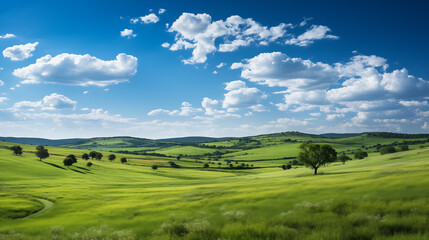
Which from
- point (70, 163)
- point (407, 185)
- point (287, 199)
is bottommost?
point (70, 163)

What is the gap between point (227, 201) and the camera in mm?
31703

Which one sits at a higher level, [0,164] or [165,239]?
[165,239]

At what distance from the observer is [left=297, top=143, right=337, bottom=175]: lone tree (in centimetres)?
7156

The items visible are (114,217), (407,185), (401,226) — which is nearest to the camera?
(401,226)

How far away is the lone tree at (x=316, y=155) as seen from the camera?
235ft

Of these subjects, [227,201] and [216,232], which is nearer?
[216,232]

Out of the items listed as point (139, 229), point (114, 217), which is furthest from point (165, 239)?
point (114, 217)

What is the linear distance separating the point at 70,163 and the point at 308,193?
134307 millimetres

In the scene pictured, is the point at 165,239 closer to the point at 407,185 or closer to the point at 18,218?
the point at 407,185

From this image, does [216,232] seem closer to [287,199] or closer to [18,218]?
[287,199]

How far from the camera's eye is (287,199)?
28531mm

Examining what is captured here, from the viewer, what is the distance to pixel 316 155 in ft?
236

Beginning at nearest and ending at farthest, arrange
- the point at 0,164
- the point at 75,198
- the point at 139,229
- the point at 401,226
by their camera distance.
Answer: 1. the point at 401,226
2. the point at 139,229
3. the point at 75,198
4. the point at 0,164

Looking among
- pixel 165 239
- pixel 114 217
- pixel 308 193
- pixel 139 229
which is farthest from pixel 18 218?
pixel 308 193
